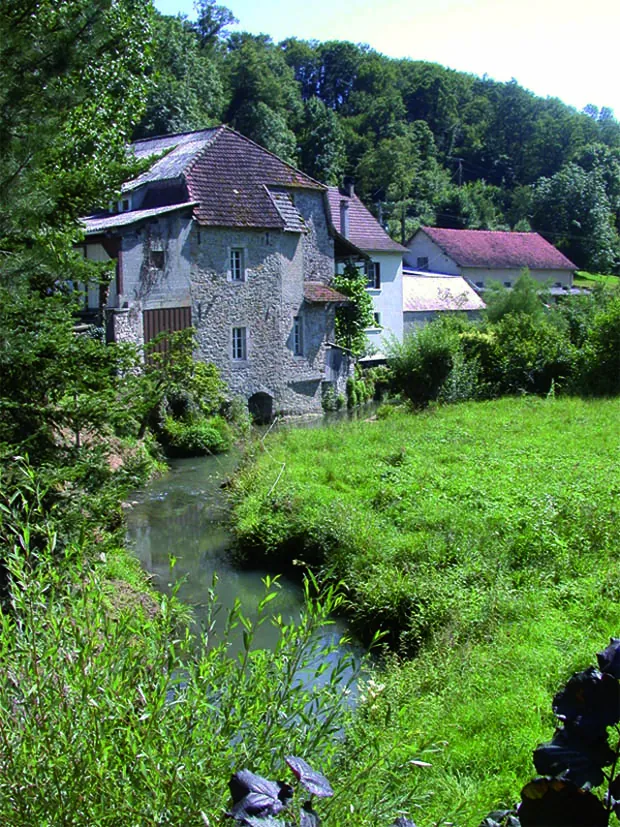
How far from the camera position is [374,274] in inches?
1484

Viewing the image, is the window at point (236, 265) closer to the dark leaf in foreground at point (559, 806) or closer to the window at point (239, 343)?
the window at point (239, 343)

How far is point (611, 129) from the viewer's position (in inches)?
3428

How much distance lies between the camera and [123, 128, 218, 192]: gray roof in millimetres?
27547

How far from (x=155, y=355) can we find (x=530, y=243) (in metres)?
49.0

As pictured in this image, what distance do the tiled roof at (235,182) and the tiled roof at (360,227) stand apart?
20.9 ft

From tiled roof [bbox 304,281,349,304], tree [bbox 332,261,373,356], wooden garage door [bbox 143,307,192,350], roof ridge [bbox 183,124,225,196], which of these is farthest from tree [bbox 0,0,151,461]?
tree [bbox 332,261,373,356]

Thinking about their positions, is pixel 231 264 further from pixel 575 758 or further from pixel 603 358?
pixel 575 758

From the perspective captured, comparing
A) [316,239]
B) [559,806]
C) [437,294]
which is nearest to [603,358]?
[316,239]

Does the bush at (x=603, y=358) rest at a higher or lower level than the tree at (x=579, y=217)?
lower

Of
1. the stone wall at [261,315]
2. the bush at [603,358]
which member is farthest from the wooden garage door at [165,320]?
the bush at [603,358]

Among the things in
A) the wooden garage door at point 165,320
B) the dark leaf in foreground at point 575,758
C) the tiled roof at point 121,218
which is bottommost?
the dark leaf in foreground at point 575,758

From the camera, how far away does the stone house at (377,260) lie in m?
36.7

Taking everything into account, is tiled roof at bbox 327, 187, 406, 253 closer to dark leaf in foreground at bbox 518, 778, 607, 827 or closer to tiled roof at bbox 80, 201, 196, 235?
tiled roof at bbox 80, 201, 196, 235

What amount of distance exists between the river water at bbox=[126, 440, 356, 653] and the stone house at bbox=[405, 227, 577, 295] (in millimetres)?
33246
